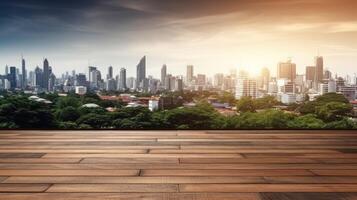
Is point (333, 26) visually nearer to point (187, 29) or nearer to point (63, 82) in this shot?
point (187, 29)

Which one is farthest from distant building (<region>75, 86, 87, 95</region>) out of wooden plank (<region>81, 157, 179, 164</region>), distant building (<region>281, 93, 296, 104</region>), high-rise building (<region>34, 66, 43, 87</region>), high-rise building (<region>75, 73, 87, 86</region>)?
wooden plank (<region>81, 157, 179, 164</region>)

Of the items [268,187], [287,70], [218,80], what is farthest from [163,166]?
[287,70]

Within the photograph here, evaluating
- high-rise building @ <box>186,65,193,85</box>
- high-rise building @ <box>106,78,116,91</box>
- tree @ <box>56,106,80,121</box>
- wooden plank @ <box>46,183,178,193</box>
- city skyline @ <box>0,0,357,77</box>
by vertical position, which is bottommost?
tree @ <box>56,106,80,121</box>

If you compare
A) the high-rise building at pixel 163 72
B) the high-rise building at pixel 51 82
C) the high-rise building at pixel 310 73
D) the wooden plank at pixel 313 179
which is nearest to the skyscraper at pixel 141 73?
the high-rise building at pixel 163 72

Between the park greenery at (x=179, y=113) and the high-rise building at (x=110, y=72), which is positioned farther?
the high-rise building at (x=110, y=72)

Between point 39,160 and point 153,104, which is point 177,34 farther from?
point 39,160

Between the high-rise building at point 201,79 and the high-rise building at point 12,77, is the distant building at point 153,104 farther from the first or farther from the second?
the high-rise building at point 12,77

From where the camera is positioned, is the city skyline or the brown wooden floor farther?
the city skyline

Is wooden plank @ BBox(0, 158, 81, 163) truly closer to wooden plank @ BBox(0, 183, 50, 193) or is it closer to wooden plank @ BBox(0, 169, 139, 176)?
wooden plank @ BBox(0, 169, 139, 176)
